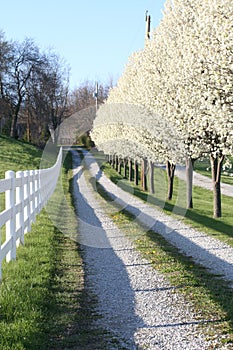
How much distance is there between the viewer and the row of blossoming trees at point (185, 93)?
1082cm

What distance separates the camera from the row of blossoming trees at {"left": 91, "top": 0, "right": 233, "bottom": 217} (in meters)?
10.8

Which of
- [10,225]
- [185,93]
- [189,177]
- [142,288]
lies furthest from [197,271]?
[189,177]

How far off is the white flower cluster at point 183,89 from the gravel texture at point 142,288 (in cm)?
260

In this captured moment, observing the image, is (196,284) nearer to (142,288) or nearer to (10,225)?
(142,288)

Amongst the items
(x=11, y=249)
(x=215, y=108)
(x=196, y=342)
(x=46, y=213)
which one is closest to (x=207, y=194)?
(x=46, y=213)

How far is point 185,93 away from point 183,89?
53 centimetres

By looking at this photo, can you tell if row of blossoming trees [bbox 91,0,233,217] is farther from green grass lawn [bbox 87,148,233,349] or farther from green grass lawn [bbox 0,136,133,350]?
green grass lawn [bbox 0,136,133,350]

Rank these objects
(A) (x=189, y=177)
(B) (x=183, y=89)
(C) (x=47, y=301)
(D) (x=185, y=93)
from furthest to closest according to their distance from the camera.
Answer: (A) (x=189, y=177), (B) (x=183, y=89), (D) (x=185, y=93), (C) (x=47, y=301)

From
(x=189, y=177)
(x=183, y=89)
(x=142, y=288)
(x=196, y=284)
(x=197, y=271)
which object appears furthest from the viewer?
(x=189, y=177)

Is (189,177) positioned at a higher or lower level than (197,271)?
higher

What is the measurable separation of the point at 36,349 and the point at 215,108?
756cm

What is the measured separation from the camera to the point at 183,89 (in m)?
13.5

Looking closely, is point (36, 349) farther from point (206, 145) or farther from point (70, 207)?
point (70, 207)

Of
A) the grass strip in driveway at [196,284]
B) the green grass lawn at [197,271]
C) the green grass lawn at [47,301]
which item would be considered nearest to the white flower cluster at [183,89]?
the green grass lawn at [197,271]
